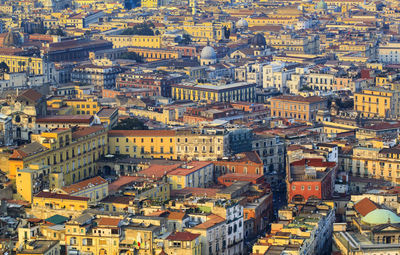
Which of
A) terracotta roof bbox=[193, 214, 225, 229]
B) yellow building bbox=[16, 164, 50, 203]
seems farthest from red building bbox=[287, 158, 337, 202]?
yellow building bbox=[16, 164, 50, 203]

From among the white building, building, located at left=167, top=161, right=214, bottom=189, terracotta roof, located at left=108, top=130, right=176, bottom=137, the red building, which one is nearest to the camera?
the red building

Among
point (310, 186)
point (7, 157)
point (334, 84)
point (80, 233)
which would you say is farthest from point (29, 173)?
point (334, 84)

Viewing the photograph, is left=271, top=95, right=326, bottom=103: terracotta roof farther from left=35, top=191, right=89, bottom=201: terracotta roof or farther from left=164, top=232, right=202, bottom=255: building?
left=164, top=232, right=202, bottom=255: building

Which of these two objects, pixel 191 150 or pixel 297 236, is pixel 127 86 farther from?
pixel 297 236

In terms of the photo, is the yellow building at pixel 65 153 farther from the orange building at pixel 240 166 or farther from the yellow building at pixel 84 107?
the yellow building at pixel 84 107

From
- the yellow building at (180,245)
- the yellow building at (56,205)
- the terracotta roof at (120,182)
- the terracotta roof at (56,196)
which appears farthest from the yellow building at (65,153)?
the yellow building at (180,245)

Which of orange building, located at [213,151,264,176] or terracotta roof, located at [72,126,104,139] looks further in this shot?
terracotta roof, located at [72,126,104,139]
